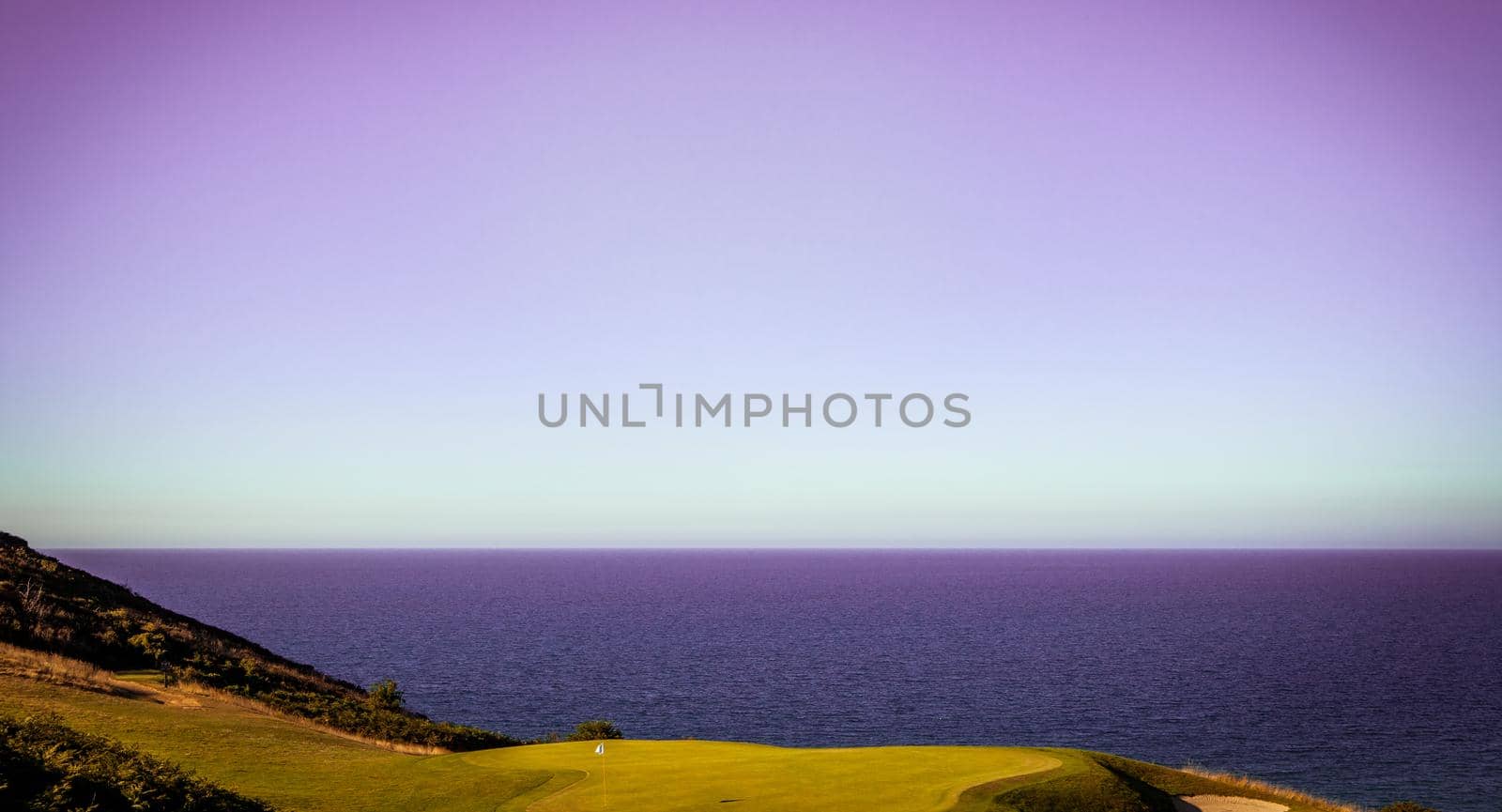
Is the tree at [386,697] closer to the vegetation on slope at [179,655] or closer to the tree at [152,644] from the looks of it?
the vegetation on slope at [179,655]

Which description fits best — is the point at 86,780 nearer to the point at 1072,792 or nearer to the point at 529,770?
the point at 529,770

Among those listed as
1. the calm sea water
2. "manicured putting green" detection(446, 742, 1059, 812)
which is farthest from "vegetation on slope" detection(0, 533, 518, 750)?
the calm sea water

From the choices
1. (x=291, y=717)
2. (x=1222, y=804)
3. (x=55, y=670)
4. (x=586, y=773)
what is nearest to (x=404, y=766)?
(x=586, y=773)

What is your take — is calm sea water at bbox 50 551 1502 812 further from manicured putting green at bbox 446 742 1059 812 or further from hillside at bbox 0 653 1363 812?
manicured putting green at bbox 446 742 1059 812

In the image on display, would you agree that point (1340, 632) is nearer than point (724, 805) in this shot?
No

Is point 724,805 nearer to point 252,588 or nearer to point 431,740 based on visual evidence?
point 431,740

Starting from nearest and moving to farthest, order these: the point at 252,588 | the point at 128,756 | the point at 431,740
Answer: the point at 128,756
the point at 431,740
the point at 252,588

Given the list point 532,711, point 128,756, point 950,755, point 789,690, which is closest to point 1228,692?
point 789,690
